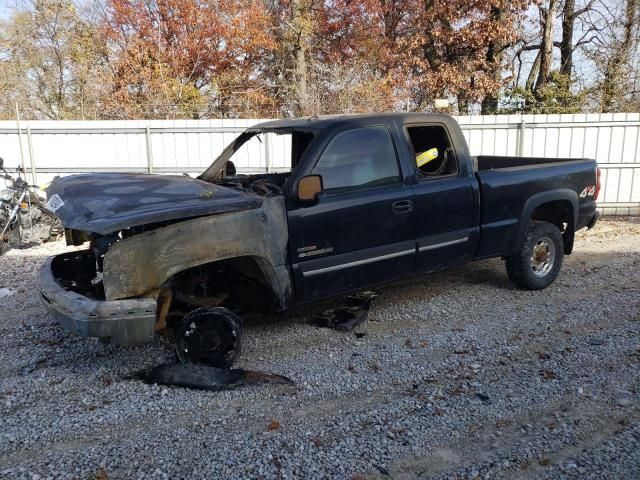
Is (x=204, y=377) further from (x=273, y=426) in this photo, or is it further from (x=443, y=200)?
(x=443, y=200)

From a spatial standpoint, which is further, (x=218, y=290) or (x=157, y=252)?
(x=218, y=290)

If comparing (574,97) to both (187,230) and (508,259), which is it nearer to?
(508,259)

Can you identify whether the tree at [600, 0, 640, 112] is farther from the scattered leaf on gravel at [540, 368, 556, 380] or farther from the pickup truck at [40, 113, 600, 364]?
the scattered leaf on gravel at [540, 368, 556, 380]

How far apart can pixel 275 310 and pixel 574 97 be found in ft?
43.0

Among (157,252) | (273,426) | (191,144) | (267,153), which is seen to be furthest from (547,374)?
(191,144)

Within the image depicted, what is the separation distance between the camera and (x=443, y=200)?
501 cm

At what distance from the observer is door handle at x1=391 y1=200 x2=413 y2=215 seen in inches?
185

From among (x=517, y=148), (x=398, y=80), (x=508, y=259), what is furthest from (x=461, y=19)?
(x=508, y=259)

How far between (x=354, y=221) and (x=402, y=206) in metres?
0.51

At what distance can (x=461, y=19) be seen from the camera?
54.4 feet

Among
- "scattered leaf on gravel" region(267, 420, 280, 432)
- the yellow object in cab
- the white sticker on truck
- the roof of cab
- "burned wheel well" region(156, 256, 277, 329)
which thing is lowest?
"scattered leaf on gravel" region(267, 420, 280, 432)

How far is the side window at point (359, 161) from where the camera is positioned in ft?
14.7

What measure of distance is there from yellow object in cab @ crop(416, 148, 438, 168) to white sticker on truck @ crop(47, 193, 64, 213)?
308 centimetres

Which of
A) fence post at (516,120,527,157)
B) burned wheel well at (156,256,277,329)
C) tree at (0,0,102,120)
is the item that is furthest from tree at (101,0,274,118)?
burned wheel well at (156,256,277,329)
